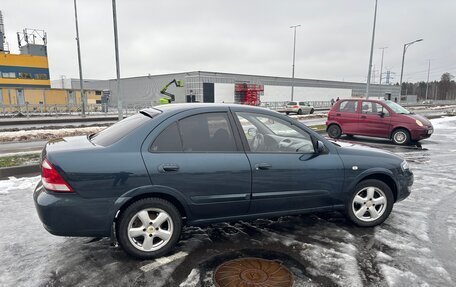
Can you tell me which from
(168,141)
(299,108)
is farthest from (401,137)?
(299,108)

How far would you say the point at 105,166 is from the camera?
10.2 ft

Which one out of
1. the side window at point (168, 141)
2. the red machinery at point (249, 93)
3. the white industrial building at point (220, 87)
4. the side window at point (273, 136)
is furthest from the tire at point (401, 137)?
the red machinery at point (249, 93)

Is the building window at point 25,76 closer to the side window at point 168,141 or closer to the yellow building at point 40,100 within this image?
the yellow building at point 40,100

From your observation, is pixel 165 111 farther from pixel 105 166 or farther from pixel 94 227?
pixel 94 227

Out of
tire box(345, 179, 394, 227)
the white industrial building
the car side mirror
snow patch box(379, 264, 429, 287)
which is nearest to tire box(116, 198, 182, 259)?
the car side mirror

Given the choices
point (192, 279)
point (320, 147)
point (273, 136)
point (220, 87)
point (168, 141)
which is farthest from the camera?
point (220, 87)

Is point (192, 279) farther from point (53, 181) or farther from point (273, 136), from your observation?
point (273, 136)

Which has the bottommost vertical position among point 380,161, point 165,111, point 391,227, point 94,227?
point 391,227

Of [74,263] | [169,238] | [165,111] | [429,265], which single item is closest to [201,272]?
[169,238]

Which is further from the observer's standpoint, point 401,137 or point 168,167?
point 401,137

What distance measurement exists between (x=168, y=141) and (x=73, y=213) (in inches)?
44.5

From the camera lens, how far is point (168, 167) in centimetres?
327

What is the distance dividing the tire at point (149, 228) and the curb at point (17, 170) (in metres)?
5.05

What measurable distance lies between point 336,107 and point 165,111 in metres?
10.4
